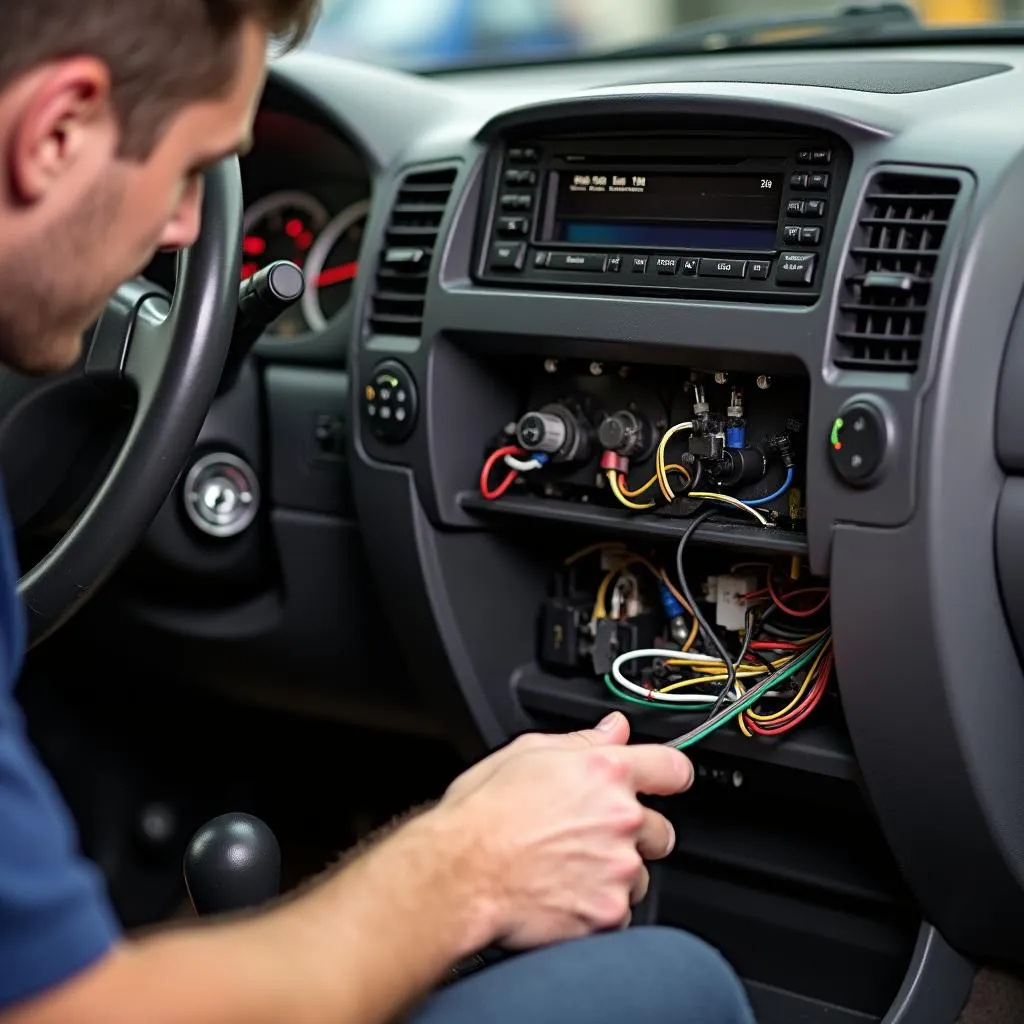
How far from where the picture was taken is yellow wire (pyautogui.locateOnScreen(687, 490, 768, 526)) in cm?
142

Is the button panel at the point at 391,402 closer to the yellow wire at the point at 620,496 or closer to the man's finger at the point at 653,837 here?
the yellow wire at the point at 620,496

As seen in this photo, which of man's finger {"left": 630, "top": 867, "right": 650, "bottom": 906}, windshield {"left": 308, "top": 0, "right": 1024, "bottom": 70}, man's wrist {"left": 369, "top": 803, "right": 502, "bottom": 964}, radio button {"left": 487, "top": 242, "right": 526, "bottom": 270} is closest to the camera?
man's wrist {"left": 369, "top": 803, "right": 502, "bottom": 964}

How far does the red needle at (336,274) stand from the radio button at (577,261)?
51 centimetres

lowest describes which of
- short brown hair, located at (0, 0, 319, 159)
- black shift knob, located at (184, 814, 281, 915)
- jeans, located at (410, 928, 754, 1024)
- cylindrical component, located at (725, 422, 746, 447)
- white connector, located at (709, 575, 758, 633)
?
black shift knob, located at (184, 814, 281, 915)

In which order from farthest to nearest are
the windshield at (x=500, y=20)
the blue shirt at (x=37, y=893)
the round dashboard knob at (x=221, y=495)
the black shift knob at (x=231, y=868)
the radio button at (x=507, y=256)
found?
the windshield at (x=500, y=20) → the round dashboard knob at (x=221, y=495) → the radio button at (x=507, y=256) → the black shift knob at (x=231, y=868) → the blue shirt at (x=37, y=893)

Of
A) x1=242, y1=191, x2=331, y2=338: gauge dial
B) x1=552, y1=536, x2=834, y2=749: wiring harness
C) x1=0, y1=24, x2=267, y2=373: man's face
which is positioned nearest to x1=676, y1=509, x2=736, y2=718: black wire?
x1=552, y1=536, x2=834, y2=749: wiring harness

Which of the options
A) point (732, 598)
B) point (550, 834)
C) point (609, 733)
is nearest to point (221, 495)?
point (732, 598)

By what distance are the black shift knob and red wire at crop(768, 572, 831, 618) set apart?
0.53m

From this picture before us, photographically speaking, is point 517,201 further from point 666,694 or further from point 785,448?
point 666,694

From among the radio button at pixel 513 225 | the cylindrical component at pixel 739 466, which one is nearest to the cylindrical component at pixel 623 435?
the cylindrical component at pixel 739 466

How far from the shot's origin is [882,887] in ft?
5.19

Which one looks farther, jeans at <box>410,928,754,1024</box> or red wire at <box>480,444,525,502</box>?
red wire at <box>480,444,525,502</box>

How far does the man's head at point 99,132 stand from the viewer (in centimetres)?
76

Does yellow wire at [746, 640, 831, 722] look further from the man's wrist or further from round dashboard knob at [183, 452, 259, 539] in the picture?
round dashboard knob at [183, 452, 259, 539]
